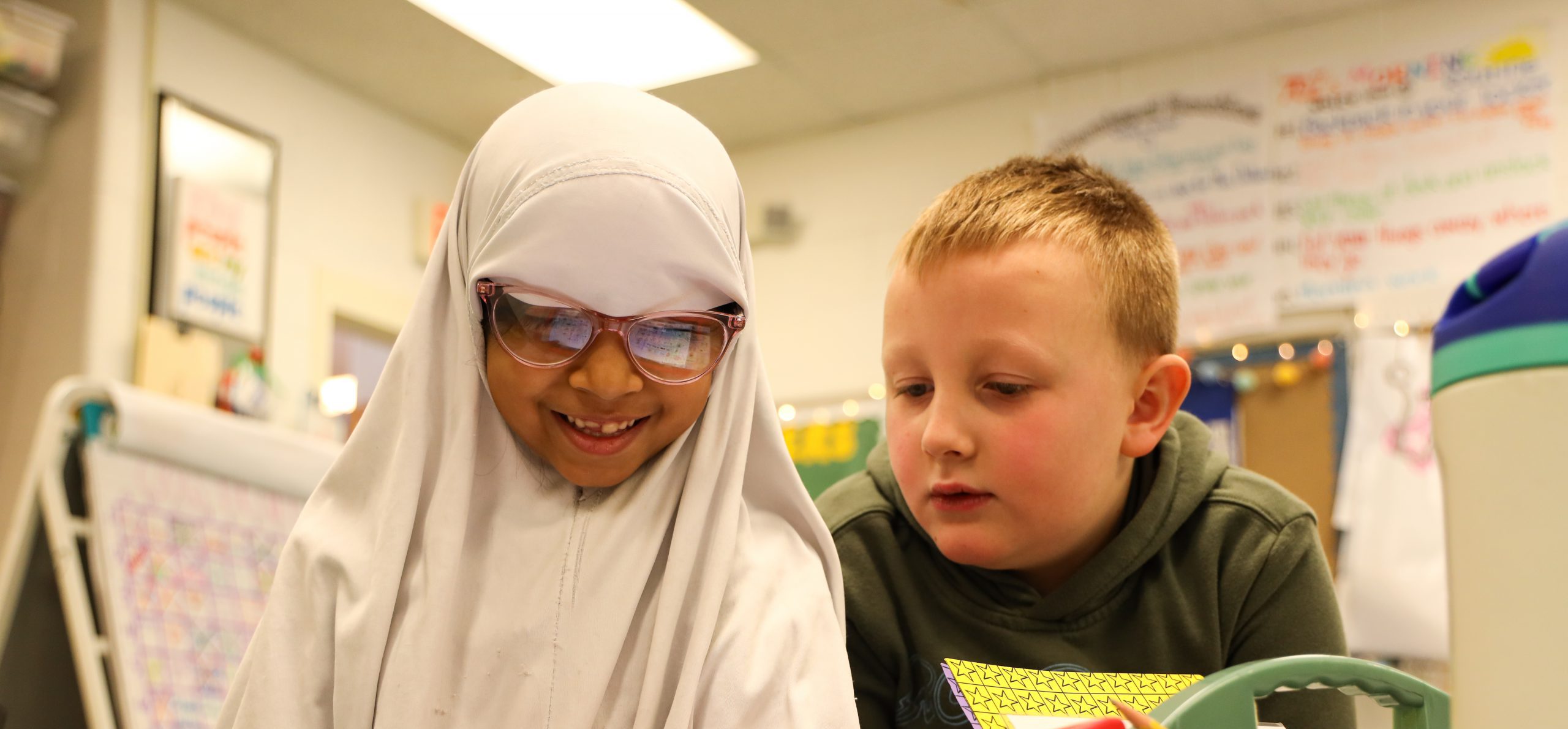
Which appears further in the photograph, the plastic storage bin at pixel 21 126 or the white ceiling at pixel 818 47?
the white ceiling at pixel 818 47

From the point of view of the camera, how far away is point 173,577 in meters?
2.26

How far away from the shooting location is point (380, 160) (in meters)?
4.25

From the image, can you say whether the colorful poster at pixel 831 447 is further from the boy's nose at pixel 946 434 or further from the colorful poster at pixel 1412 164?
the boy's nose at pixel 946 434

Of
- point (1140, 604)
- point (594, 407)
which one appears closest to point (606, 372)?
point (594, 407)

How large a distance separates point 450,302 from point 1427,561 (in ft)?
9.28

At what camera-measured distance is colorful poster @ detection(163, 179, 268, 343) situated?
345 cm

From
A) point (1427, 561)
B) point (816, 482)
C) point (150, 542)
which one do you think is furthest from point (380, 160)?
point (1427, 561)

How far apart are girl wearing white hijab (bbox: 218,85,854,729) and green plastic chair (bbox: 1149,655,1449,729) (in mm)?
363

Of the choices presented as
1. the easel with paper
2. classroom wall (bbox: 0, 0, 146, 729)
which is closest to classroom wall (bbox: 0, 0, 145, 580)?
classroom wall (bbox: 0, 0, 146, 729)

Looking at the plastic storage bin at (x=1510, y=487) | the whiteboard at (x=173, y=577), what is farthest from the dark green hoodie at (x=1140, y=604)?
the whiteboard at (x=173, y=577)

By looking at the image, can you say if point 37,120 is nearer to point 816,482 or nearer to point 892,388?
point 816,482

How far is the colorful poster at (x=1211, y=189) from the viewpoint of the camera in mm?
3684

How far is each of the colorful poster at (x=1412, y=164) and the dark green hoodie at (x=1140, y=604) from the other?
2404 millimetres

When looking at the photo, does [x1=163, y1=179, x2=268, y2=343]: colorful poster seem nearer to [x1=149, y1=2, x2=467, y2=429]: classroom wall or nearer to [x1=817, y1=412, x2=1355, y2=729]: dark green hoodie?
[x1=149, y1=2, x2=467, y2=429]: classroom wall
